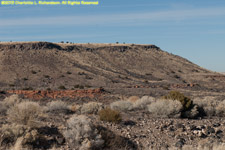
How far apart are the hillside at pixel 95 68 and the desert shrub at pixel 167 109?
28.3 metres

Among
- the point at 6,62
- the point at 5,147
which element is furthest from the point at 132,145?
the point at 6,62

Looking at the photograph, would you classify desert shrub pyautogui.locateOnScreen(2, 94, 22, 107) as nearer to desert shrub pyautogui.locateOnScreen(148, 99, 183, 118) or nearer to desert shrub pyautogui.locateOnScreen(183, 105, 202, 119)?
desert shrub pyautogui.locateOnScreen(148, 99, 183, 118)

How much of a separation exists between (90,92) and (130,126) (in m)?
19.6

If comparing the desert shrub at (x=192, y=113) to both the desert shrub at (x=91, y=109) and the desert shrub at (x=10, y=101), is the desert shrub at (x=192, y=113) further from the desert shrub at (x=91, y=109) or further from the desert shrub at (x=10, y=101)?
the desert shrub at (x=10, y=101)

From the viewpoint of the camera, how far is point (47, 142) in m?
10.9

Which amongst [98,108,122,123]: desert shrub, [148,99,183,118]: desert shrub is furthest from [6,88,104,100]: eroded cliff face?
[98,108,122,123]: desert shrub

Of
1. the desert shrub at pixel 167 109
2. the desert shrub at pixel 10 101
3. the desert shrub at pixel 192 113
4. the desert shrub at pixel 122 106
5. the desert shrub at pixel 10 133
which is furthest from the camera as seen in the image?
the desert shrub at pixel 10 101

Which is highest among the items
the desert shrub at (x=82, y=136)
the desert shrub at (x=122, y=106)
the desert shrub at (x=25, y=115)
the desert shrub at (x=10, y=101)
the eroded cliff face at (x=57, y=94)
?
the desert shrub at (x=25, y=115)

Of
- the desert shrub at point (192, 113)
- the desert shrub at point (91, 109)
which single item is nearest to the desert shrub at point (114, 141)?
the desert shrub at point (91, 109)

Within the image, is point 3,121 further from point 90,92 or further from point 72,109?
point 90,92

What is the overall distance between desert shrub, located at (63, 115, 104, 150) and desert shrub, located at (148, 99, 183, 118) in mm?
6143

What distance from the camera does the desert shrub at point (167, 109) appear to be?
16.4 metres

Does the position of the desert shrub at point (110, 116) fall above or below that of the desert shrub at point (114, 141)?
above

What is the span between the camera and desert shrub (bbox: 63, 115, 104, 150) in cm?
1074
